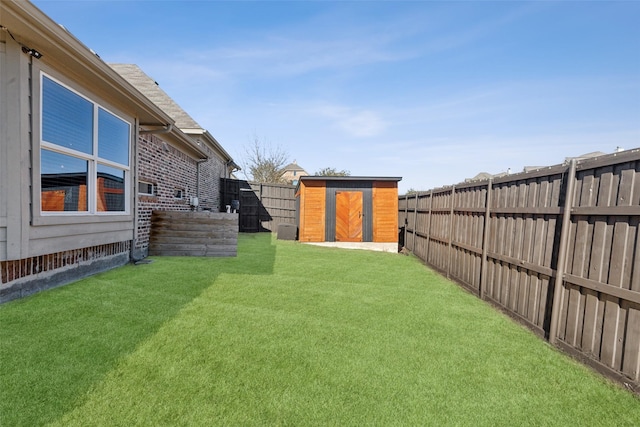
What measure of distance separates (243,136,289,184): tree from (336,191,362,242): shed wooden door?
18.6 metres

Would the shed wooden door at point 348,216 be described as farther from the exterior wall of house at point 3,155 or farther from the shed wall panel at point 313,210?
the exterior wall of house at point 3,155

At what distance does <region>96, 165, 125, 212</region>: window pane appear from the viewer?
478cm

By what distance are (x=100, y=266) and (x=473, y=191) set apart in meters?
7.02

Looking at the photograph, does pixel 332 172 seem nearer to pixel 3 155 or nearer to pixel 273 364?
pixel 3 155

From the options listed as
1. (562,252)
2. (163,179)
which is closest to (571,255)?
(562,252)

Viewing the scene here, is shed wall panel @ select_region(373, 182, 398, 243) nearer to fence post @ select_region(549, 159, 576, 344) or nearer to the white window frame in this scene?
fence post @ select_region(549, 159, 576, 344)

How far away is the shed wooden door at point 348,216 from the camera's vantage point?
35.8 ft

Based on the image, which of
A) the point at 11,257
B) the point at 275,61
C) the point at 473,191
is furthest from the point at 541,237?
the point at 275,61

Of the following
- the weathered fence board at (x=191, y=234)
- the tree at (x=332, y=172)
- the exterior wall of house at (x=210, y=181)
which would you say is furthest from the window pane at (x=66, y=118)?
the tree at (x=332, y=172)

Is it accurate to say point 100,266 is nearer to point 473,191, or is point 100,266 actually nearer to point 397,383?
point 397,383

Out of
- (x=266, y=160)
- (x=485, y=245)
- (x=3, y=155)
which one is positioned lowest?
(x=485, y=245)

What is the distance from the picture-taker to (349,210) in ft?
36.0

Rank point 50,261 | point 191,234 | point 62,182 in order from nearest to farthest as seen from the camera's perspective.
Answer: point 50,261 → point 62,182 → point 191,234

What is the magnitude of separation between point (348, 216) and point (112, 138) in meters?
7.79
